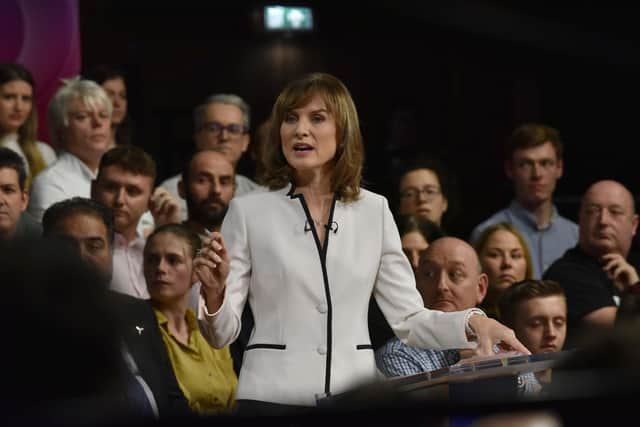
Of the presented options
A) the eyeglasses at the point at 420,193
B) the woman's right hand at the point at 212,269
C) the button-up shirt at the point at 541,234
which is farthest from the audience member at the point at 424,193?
the woman's right hand at the point at 212,269

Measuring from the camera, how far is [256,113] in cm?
838

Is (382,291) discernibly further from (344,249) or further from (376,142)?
(376,142)

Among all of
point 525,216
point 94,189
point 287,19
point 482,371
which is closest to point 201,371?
point 94,189

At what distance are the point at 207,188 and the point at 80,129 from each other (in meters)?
0.57

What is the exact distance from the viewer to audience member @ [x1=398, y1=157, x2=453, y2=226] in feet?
17.2

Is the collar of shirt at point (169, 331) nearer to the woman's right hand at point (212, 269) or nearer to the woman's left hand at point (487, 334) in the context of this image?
the woman's right hand at point (212, 269)

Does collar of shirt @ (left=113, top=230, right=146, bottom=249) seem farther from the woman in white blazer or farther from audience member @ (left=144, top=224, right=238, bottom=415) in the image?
the woman in white blazer

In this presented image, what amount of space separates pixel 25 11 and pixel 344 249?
3.05 m

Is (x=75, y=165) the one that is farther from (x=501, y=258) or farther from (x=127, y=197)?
(x=501, y=258)

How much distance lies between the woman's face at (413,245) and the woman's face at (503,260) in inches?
11.1

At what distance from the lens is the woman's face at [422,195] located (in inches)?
206

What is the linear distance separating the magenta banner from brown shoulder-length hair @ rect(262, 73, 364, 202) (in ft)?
8.97

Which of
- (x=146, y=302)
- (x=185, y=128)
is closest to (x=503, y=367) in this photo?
(x=146, y=302)

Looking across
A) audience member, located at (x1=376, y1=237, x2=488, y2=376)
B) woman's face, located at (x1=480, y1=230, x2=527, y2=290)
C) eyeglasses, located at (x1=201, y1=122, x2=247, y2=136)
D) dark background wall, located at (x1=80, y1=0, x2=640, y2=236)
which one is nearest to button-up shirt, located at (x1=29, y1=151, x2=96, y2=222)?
eyeglasses, located at (x1=201, y1=122, x2=247, y2=136)
